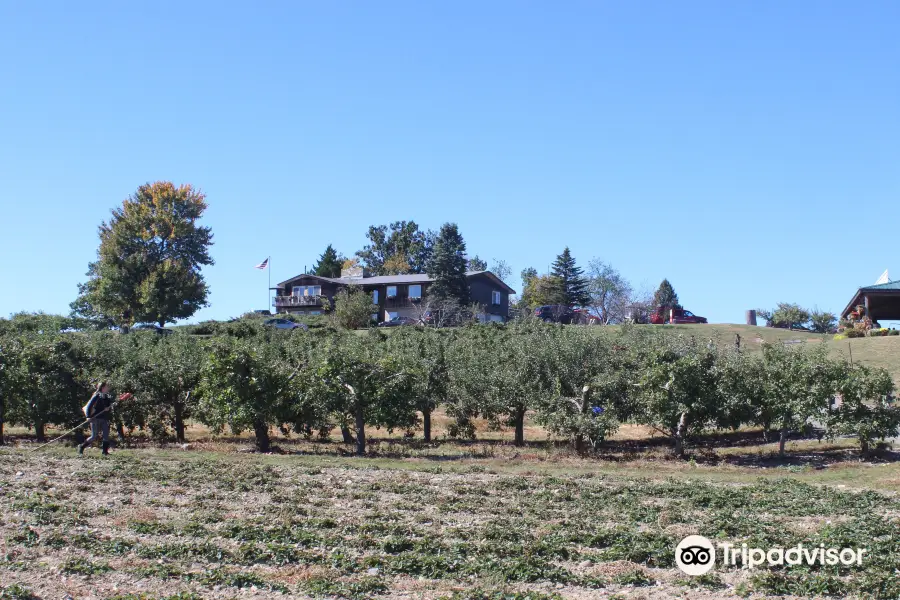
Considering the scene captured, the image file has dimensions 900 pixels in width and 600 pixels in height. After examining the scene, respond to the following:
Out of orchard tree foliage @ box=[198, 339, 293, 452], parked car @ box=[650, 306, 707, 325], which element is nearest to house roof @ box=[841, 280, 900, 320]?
parked car @ box=[650, 306, 707, 325]

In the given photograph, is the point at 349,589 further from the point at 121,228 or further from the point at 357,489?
the point at 121,228

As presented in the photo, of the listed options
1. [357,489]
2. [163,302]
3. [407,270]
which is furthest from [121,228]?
[357,489]

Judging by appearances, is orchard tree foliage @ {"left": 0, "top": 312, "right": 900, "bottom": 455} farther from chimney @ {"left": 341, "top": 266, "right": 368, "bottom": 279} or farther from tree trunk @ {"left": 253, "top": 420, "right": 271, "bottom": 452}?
chimney @ {"left": 341, "top": 266, "right": 368, "bottom": 279}

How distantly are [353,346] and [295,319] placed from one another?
4809cm

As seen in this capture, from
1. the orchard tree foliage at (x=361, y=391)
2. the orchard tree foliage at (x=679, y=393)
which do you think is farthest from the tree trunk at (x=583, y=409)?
the orchard tree foliage at (x=361, y=391)

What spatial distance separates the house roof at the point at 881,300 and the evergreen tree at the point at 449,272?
37.0 metres

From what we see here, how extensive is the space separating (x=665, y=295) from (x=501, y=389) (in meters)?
74.7

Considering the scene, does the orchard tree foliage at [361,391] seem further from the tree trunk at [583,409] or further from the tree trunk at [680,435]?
the tree trunk at [680,435]

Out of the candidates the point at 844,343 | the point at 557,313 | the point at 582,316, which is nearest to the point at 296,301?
the point at 557,313

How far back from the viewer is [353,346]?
28.4 meters

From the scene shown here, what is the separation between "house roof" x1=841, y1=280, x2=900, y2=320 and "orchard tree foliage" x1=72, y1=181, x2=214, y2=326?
57994 mm

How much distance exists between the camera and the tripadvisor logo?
11.0m

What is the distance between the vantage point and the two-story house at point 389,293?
281 feet

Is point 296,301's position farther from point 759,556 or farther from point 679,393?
point 759,556
